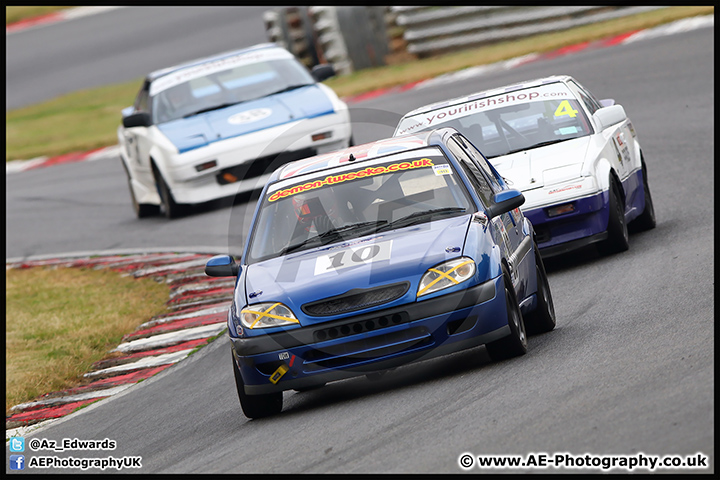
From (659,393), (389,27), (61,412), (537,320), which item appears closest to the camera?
(659,393)

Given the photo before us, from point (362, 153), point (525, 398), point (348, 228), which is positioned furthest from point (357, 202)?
point (525, 398)

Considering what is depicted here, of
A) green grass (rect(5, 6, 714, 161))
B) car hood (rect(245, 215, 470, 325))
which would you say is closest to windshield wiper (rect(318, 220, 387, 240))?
car hood (rect(245, 215, 470, 325))

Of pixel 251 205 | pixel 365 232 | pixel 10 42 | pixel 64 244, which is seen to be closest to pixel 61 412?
pixel 365 232

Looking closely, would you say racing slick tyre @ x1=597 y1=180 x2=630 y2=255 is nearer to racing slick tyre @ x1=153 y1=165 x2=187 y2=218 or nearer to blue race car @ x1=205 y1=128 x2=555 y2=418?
blue race car @ x1=205 y1=128 x2=555 y2=418

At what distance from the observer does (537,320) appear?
7723 mm

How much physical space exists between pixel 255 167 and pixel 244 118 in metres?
0.71

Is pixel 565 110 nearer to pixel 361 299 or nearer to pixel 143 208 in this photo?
pixel 361 299

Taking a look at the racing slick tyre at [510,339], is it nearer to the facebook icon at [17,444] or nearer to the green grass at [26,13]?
the facebook icon at [17,444]

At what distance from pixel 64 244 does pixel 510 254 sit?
31.7 ft

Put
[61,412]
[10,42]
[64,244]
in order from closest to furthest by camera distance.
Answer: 1. [61,412]
2. [64,244]
3. [10,42]

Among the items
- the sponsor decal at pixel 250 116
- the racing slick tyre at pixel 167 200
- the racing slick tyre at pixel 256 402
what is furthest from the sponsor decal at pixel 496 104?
the racing slick tyre at pixel 167 200

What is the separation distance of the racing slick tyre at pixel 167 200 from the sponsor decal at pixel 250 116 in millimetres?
1175
